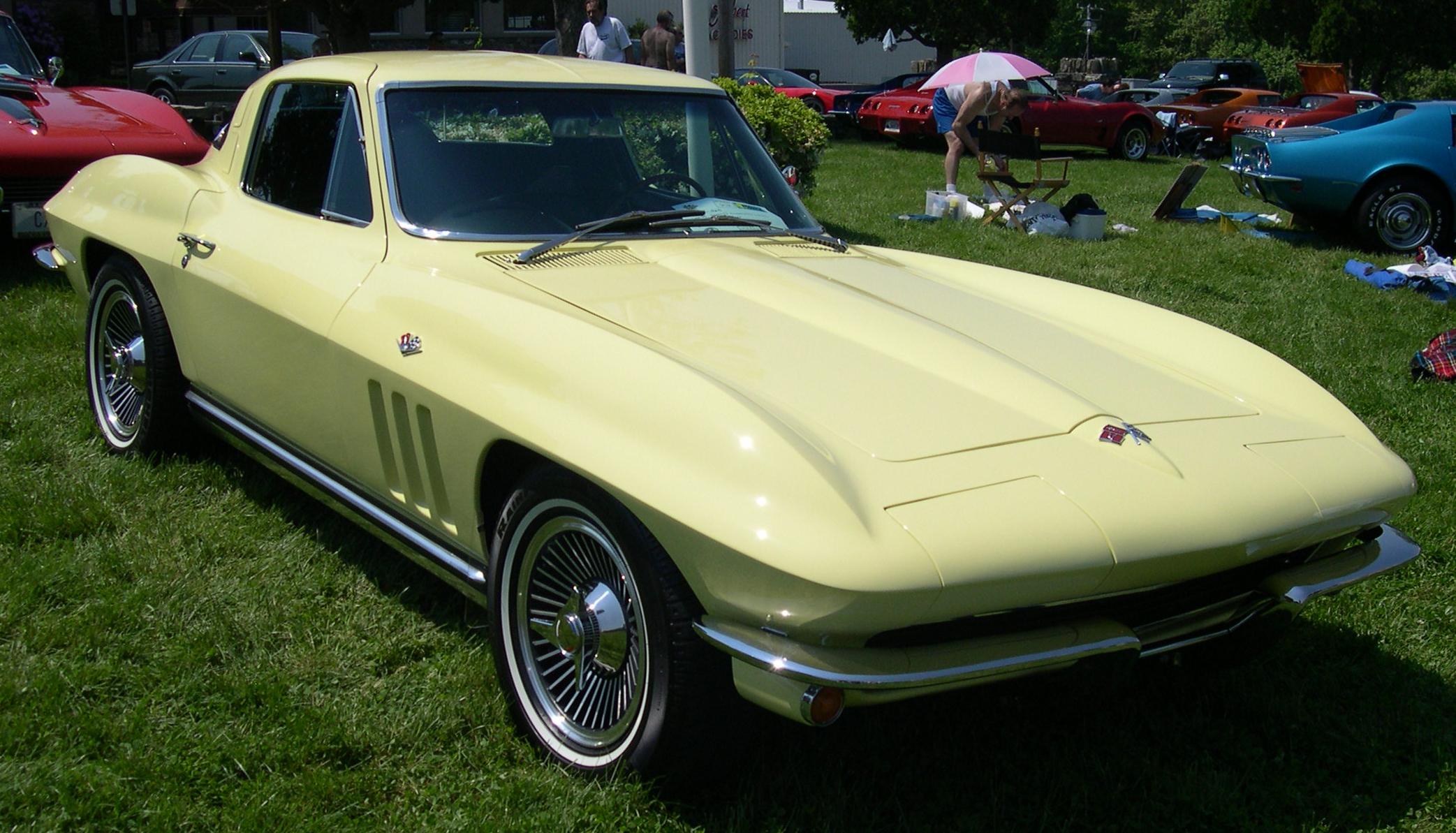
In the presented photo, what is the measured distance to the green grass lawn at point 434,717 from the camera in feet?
8.22

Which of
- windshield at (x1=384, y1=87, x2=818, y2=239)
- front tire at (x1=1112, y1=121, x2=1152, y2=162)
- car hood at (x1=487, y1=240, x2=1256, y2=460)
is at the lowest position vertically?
front tire at (x1=1112, y1=121, x2=1152, y2=162)

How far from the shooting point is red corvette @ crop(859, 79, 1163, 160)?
1891 cm

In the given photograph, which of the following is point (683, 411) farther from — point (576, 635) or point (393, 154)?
point (393, 154)

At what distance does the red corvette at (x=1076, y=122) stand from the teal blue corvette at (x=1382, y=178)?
917 cm

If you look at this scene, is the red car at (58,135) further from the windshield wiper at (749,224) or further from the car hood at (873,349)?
the car hood at (873,349)

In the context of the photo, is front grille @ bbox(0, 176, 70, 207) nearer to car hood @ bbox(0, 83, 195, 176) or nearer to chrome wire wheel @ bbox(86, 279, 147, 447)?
car hood @ bbox(0, 83, 195, 176)

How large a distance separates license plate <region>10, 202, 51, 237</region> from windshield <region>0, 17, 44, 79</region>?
78.9 inches

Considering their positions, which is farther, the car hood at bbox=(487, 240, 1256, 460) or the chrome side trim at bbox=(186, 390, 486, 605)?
the chrome side trim at bbox=(186, 390, 486, 605)

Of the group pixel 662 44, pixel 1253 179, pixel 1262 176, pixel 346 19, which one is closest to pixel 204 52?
pixel 346 19

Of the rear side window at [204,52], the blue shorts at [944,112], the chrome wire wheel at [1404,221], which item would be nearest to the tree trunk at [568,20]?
the blue shorts at [944,112]

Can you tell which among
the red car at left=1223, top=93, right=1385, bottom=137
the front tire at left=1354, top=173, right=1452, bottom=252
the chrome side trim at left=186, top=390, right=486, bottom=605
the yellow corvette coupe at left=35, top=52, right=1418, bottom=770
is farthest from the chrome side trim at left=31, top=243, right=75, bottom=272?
the red car at left=1223, top=93, right=1385, bottom=137

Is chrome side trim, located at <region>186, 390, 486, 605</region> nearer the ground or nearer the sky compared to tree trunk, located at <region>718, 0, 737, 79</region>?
nearer the ground

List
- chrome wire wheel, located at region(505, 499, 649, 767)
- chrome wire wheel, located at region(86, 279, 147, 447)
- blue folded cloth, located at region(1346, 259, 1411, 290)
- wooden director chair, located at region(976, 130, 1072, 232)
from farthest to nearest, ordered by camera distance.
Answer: wooden director chair, located at region(976, 130, 1072, 232), blue folded cloth, located at region(1346, 259, 1411, 290), chrome wire wheel, located at region(86, 279, 147, 447), chrome wire wheel, located at region(505, 499, 649, 767)

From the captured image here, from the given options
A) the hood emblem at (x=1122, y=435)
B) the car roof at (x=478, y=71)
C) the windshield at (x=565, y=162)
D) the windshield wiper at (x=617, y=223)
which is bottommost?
the hood emblem at (x=1122, y=435)
